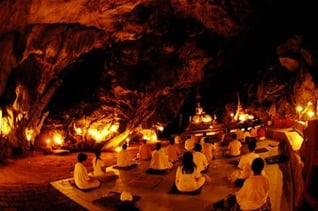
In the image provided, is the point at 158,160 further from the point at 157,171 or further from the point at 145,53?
the point at 145,53

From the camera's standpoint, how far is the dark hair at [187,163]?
954 centimetres

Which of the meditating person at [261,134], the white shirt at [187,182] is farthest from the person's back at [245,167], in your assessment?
the meditating person at [261,134]

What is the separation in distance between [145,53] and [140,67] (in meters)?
0.85

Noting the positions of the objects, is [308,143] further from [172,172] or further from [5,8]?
[5,8]

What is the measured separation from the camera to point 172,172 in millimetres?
12758

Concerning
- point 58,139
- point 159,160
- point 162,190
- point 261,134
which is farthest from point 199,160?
point 58,139

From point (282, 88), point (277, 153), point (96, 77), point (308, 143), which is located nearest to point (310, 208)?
point (308, 143)

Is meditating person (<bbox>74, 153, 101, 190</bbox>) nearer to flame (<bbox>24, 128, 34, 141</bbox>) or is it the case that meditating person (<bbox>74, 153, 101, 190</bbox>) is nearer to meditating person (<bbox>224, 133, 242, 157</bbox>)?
meditating person (<bbox>224, 133, 242, 157</bbox>)

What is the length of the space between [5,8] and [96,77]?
365 inches

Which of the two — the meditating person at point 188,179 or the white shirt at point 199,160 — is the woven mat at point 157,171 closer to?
the white shirt at point 199,160

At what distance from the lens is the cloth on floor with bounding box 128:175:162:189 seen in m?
11.1

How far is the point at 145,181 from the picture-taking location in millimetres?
11570

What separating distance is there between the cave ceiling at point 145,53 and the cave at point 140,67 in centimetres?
6

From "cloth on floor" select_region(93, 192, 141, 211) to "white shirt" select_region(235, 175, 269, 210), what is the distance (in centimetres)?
288
